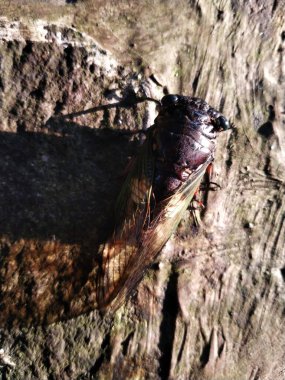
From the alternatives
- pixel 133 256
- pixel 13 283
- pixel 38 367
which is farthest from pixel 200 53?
pixel 38 367

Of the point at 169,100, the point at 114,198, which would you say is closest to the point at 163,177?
the point at 114,198

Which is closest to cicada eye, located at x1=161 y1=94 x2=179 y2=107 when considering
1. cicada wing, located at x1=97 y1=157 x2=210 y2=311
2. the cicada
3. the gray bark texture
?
the cicada

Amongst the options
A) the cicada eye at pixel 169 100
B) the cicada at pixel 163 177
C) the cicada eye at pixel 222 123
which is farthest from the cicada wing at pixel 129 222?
the cicada eye at pixel 222 123

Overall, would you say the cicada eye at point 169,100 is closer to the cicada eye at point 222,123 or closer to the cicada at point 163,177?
the cicada at point 163,177

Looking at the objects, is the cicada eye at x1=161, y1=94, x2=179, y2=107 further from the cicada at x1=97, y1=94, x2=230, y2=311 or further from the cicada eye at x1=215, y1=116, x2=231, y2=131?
the cicada eye at x1=215, y1=116, x2=231, y2=131

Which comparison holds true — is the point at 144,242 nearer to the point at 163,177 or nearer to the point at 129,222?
the point at 129,222
